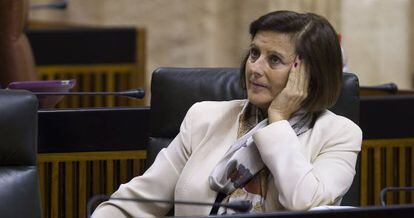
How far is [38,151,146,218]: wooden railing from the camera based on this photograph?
13.5ft

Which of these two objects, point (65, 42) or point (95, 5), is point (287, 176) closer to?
point (65, 42)

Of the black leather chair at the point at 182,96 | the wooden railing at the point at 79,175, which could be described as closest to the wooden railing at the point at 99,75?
the wooden railing at the point at 79,175

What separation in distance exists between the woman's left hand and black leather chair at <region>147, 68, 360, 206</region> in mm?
443

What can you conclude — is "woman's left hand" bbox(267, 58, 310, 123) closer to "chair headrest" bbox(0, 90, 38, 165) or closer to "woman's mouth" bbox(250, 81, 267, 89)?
"woman's mouth" bbox(250, 81, 267, 89)

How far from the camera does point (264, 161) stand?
10.8ft

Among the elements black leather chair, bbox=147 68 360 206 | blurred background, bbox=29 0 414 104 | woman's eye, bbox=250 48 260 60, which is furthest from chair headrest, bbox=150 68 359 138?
blurred background, bbox=29 0 414 104

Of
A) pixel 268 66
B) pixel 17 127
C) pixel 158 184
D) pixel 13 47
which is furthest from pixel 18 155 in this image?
pixel 13 47

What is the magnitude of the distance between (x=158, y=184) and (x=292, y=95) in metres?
0.45

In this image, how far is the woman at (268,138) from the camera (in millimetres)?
3311

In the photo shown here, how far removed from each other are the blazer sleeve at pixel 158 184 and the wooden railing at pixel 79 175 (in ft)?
2.20

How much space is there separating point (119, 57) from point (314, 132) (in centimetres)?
460

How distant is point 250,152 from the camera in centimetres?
335

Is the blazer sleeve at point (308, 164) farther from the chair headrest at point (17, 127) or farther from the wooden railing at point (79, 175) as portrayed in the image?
the wooden railing at point (79, 175)

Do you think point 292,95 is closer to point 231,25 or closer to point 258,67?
point 258,67
